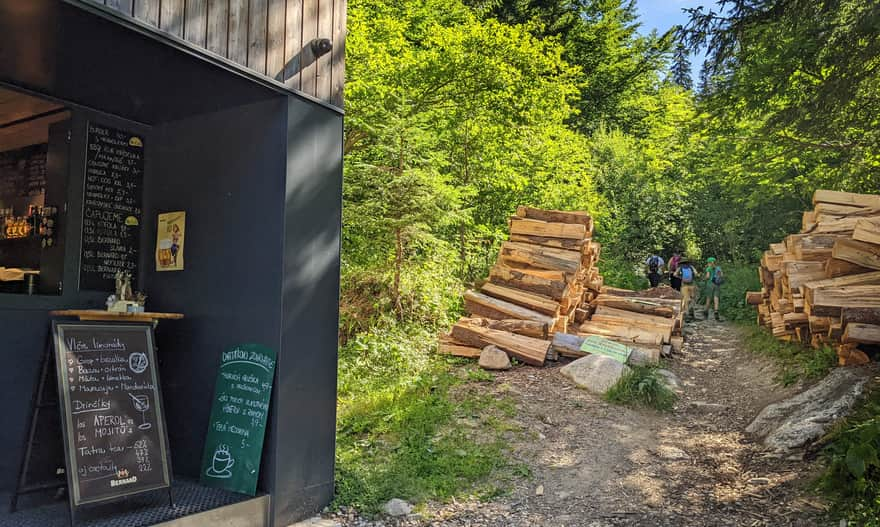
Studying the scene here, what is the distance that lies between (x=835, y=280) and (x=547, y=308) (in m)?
3.73

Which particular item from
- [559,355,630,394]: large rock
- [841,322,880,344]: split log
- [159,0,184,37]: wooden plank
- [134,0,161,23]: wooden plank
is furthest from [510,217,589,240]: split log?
[134,0,161,23]: wooden plank

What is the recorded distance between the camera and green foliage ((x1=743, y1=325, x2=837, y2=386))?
7.31 meters

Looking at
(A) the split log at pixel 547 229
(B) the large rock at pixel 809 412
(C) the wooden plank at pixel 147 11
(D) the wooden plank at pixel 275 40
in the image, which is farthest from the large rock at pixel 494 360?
(C) the wooden plank at pixel 147 11

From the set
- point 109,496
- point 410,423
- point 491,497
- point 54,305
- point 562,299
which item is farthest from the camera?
point 562,299

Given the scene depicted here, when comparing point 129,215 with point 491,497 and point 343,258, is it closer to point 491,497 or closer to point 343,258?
point 491,497

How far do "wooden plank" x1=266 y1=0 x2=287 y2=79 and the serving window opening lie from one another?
175 cm

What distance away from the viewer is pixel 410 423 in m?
6.75

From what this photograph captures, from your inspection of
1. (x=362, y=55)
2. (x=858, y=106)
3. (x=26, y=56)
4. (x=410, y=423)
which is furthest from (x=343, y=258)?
(x=858, y=106)

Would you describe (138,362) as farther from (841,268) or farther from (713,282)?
(713,282)

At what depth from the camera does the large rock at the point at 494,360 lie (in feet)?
27.7

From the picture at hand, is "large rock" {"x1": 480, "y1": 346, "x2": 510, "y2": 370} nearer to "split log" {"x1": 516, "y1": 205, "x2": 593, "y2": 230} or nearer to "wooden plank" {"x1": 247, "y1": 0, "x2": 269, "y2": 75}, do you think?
"split log" {"x1": 516, "y1": 205, "x2": 593, "y2": 230}

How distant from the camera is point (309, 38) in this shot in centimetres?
498

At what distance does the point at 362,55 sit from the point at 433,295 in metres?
4.32

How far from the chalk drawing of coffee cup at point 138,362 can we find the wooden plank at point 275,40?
2.25 m
